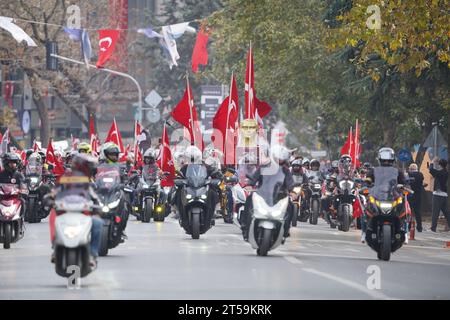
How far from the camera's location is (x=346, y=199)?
37.2 m

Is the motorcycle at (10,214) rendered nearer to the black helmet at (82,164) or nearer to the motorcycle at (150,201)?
the black helmet at (82,164)

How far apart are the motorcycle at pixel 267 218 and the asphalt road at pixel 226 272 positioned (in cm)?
30

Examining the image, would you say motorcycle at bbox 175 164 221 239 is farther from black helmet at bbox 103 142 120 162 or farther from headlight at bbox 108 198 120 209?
black helmet at bbox 103 142 120 162

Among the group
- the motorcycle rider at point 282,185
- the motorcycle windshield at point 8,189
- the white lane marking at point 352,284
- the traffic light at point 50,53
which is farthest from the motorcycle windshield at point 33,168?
the white lane marking at point 352,284

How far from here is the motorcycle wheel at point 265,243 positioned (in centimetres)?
2345

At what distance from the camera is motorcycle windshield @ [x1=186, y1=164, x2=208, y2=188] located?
29.2 metres

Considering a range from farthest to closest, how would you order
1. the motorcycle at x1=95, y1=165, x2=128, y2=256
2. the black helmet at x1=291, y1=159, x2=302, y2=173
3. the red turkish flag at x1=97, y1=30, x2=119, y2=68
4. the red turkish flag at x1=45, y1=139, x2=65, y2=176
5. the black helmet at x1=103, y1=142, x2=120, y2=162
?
the red turkish flag at x1=97, y1=30, x2=119, y2=68 < the red turkish flag at x1=45, y1=139, x2=65, y2=176 < the black helmet at x1=291, y1=159, x2=302, y2=173 < the motorcycle at x1=95, y1=165, x2=128, y2=256 < the black helmet at x1=103, y1=142, x2=120, y2=162

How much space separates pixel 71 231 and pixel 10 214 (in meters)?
9.01

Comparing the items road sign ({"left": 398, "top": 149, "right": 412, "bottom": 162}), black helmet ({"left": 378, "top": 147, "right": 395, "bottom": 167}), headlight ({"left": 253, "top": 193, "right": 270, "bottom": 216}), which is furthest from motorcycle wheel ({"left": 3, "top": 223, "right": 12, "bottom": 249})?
road sign ({"left": 398, "top": 149, "right": 412, "bottom": 162})

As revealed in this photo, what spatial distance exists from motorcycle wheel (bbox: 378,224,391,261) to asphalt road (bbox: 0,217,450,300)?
0.15 m

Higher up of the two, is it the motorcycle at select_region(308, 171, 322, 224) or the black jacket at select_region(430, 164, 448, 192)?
the black jacket at select_region(430, 164, 448, 192)

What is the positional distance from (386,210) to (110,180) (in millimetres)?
4195

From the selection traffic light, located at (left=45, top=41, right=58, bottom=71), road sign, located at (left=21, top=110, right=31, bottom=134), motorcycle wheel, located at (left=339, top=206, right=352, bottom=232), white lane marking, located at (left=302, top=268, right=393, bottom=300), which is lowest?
motorcycle wheel, located at (left=339, top=206, right=352, bottom=232)

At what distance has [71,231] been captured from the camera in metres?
17.0
